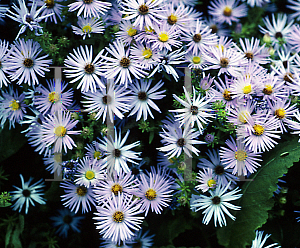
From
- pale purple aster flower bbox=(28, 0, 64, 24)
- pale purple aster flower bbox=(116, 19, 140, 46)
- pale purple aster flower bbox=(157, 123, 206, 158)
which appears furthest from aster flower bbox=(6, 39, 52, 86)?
pale purple aster flower bbox=(157, 123, 206, 158)

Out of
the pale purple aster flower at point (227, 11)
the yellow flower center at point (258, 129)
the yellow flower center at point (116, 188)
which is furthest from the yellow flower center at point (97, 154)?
the pale purple aster flower at point (227, 11)

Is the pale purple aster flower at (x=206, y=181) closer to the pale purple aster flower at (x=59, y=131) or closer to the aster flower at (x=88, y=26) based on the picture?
the pale purple aster flower at (x=59, y=131)

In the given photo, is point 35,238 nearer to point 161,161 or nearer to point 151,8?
point 161,161

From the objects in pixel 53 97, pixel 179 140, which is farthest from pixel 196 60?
pixel 53 97

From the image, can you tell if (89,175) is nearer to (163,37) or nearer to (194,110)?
(194,110)

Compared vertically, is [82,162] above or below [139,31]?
below

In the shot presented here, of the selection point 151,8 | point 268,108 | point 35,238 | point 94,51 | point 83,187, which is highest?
point 151,8

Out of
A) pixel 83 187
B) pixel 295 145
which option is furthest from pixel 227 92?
pixel 83 187
